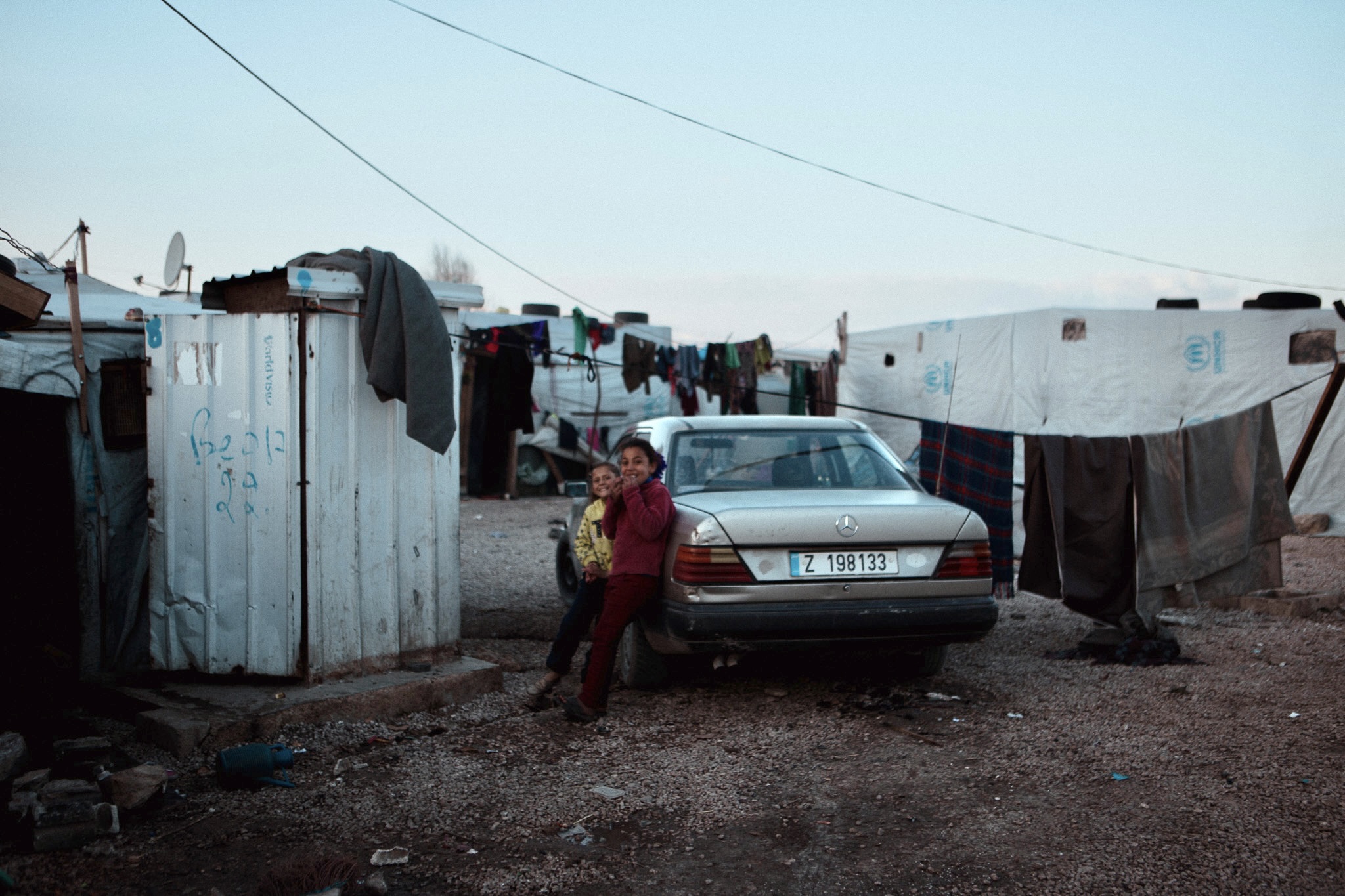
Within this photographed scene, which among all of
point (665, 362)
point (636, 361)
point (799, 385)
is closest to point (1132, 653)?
point (636, 361)

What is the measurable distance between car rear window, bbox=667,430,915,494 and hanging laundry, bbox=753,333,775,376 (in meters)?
12.9

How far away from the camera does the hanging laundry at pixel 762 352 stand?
18953 mm

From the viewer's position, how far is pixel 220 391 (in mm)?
5125

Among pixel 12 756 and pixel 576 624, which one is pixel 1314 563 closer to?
pixel 576 624

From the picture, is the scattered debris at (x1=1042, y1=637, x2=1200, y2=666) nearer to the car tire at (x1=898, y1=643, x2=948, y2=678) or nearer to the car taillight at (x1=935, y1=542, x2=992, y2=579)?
the car tire at (x1=898, y1=643, x2=948, y2=678)

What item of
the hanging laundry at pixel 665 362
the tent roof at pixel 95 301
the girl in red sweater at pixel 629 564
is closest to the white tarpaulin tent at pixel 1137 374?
the hanging laundry at pixel 665 362

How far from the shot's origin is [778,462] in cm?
592

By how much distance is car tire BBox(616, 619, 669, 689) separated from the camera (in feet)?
17.9

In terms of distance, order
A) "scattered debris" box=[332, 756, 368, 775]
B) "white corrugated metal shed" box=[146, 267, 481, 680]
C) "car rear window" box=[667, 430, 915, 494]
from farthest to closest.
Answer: "car rear window" box=[667, 430, 915, 494] → "white corrugated metal shed" box=[146, 267, 481, 680] → "scattered debris" box=[332, 756, 368, 775]

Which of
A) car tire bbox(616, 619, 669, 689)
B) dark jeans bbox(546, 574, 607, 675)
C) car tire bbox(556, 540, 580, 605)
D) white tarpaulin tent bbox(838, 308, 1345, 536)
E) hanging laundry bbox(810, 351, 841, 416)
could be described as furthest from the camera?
hanging laundry bbox(810, 351, 841, 416)

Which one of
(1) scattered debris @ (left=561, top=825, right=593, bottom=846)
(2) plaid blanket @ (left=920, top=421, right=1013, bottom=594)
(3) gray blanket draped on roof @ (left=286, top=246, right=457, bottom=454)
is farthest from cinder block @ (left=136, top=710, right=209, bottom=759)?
(2) plaid blanket @ (left=920, top=421, right=1013, bottom=594)

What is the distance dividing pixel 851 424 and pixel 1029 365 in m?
9.95

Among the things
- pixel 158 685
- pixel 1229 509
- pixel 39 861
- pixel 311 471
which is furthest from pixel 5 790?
pixel 1229 509

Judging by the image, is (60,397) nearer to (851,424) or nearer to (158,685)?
(158,685)
